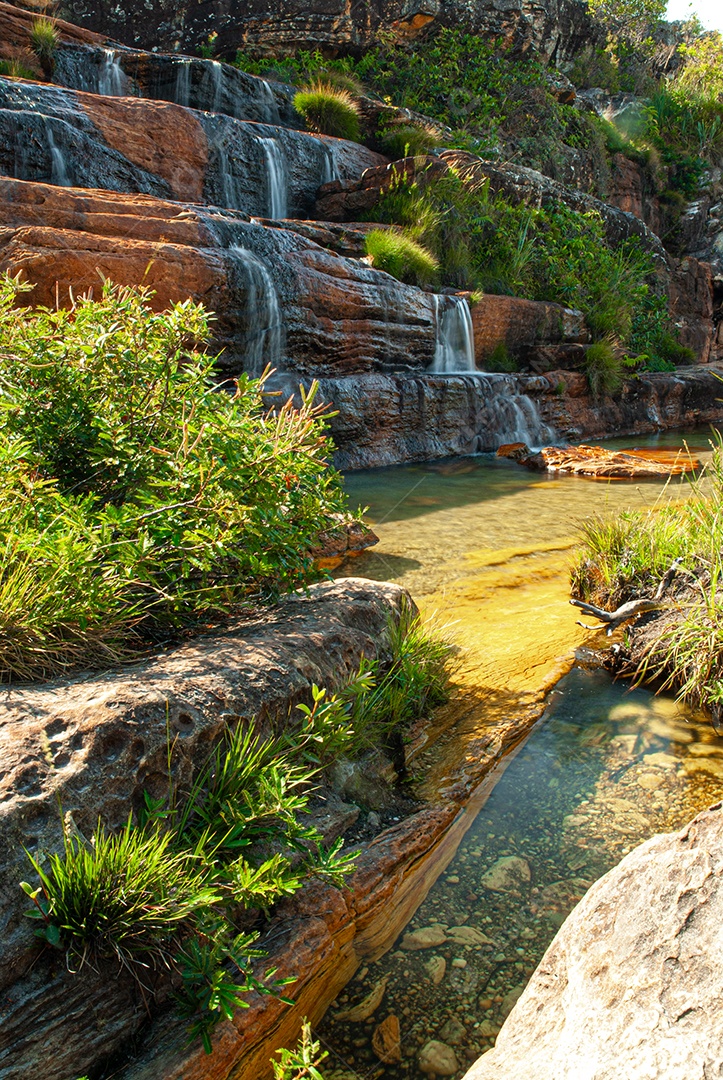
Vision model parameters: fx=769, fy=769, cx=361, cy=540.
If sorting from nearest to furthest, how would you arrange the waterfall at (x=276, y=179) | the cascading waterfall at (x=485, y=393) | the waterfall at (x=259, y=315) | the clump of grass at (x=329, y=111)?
the waterfall at (x=259, y=315), the cascading waterfall at (x=485, y=393), the waterfall at (x=276, y=179), the clump of grass at (x=329, y=111)

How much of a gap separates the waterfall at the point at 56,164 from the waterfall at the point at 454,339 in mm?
5667

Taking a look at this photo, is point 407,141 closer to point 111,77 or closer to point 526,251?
point 526,251

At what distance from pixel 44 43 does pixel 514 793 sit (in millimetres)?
15010

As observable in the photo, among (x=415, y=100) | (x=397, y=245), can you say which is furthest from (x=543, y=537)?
(x=415, y=100)

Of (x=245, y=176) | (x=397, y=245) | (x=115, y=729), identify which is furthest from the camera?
(x=245, y=176)

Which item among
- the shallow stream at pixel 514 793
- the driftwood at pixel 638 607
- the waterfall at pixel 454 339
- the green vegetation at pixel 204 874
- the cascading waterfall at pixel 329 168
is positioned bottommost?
the shallow stream at pixel 514 793

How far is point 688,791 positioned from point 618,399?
43.6 feet

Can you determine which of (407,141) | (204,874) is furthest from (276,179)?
(204,874)

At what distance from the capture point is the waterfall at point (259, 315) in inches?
360

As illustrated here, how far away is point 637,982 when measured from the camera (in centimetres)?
141

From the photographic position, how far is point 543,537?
21.9 feet

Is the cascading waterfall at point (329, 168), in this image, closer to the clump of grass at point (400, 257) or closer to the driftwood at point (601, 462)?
the clump of grass at point (400, 257)

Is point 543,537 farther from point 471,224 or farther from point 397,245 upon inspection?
point 471,224

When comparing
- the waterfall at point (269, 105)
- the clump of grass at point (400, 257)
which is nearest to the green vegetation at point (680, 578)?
the clump of grass at point (400, 257)
